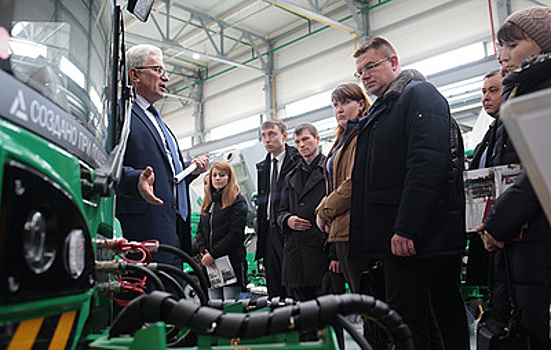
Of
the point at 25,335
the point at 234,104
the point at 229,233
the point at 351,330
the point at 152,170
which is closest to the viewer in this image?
the point at 25,335

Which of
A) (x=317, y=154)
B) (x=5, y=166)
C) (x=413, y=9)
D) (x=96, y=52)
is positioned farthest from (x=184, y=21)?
(x=5, y=166)

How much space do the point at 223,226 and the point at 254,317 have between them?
3547 mm

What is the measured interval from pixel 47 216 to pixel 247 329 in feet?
1.18

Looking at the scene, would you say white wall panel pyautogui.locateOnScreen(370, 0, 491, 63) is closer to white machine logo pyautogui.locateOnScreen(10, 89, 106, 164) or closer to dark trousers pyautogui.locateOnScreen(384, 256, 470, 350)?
dark trousers pyautogui.locateOnScreen(384, 256, 470, 350)

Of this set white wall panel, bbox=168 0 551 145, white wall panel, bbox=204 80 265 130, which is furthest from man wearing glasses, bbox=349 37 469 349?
white wall panel, bbox=204 80 265 130

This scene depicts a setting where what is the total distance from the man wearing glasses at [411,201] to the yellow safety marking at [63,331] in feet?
4.60

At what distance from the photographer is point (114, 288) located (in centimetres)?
116

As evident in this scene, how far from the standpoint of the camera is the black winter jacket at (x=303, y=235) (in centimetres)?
319

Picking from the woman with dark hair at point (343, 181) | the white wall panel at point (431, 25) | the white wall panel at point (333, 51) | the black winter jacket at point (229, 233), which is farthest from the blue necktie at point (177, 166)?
the white wall panel at point (431, 25)

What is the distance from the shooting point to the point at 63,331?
0.80 metres

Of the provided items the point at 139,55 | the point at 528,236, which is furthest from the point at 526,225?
the point at 139,55

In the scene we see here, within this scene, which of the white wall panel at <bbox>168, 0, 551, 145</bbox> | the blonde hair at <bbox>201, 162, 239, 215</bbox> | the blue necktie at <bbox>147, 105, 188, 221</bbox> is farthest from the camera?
the white wall panel at <bbox>168, 0, 551, 145</bbox>

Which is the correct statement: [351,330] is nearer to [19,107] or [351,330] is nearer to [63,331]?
[63,331]

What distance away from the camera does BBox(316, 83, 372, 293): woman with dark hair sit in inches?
97.7
